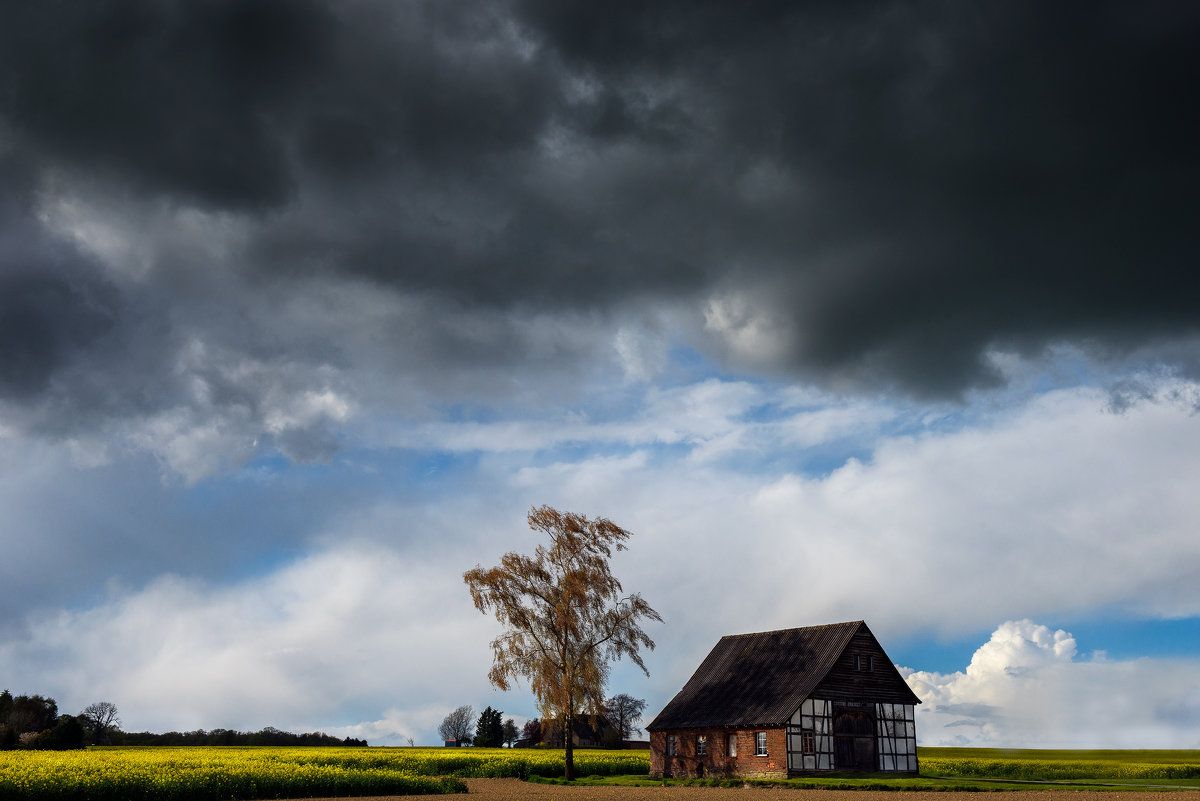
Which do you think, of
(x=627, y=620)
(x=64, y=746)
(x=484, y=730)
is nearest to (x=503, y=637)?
(x=627, y=620)

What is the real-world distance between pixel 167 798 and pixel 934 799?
27.4 m

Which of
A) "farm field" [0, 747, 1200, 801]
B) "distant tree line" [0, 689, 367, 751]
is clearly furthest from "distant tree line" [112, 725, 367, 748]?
"farm field" [0, 747, 1200, 801]

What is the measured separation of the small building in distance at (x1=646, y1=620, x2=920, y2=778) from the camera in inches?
1898

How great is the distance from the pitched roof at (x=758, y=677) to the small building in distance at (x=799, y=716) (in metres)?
0.08

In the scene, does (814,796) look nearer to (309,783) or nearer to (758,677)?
(758,677)

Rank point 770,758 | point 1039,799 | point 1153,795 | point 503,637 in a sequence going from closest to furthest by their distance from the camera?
1. point 1039,799
2. point 1153,795
3. point 770,758
4. point 503,637

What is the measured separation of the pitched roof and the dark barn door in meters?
2.92

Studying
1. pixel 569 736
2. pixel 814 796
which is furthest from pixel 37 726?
pixel 814 796

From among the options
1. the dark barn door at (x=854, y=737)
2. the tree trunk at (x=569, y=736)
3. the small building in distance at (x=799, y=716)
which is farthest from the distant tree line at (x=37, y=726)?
the dark barn door at (x=854, y=737)

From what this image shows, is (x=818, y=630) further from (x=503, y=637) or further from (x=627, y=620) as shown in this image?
(x=503, y=637)

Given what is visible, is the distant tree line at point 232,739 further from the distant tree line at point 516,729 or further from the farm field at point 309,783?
the farm field at point 309,783

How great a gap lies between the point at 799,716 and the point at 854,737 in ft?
15.4

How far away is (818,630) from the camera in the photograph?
54.9 meters

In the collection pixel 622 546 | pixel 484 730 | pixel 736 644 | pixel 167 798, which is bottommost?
pixel 484 730
